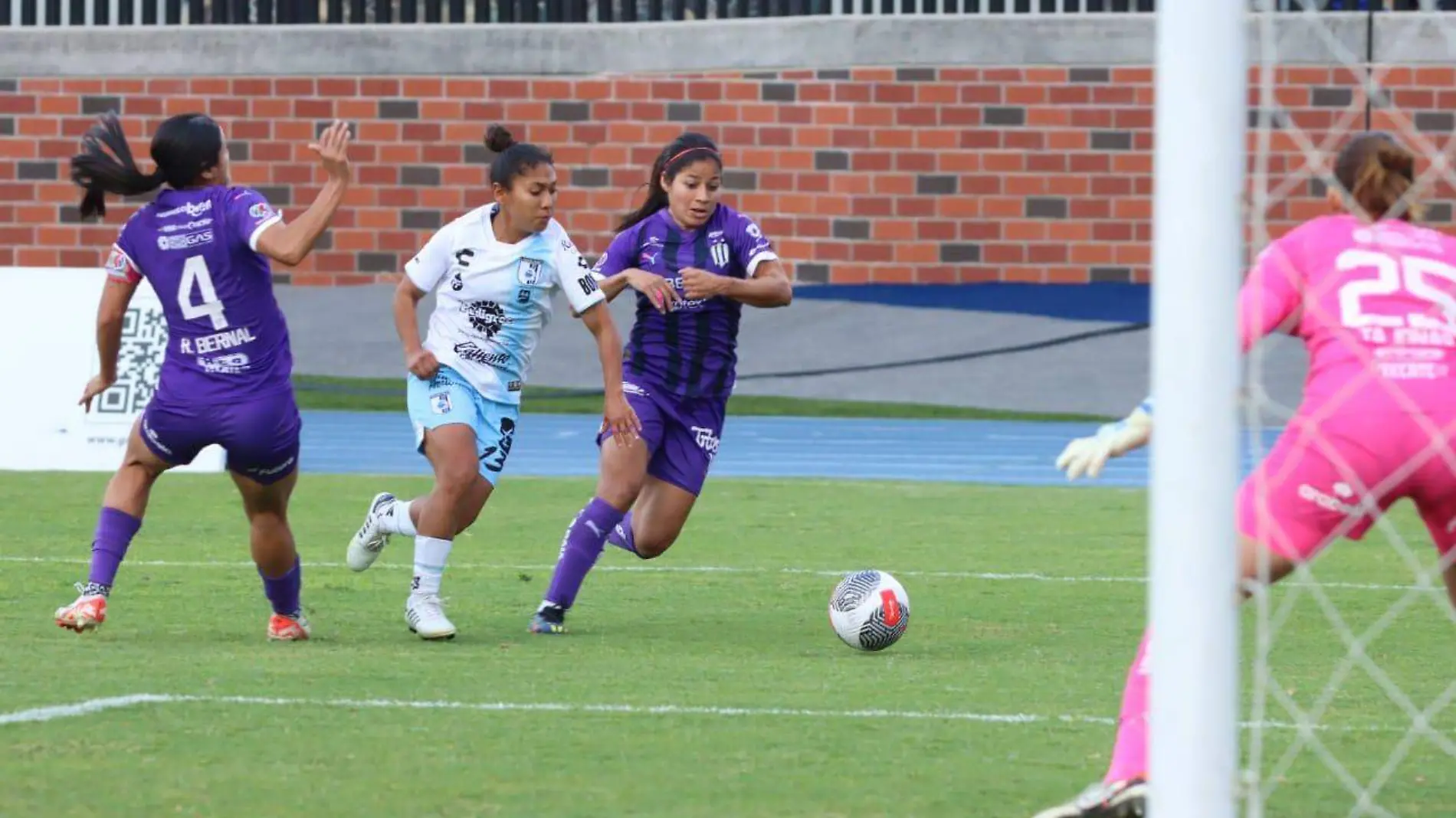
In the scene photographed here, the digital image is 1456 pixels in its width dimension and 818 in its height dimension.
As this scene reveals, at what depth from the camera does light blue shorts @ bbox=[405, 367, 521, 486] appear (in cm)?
759

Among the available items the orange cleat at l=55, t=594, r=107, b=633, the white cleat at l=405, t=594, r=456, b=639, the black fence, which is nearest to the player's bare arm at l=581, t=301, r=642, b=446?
the white cleat at l=405, t=594, r=456, b=639

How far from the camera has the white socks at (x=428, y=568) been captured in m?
7.45

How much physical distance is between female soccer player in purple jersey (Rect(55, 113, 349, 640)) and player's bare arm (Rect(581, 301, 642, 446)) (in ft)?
3.42

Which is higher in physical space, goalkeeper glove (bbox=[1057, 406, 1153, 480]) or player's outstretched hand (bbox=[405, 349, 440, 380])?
goalkeeper glove (bbox=[1057, 406, 1153, 480])

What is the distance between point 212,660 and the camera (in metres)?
6.77

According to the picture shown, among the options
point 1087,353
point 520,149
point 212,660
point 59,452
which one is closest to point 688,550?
point 520,149

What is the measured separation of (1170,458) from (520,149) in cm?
412

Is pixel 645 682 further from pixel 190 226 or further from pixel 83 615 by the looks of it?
pixel 190 226

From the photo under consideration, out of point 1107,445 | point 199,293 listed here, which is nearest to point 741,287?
point 199,293

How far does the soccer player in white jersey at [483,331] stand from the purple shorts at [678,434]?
41cm

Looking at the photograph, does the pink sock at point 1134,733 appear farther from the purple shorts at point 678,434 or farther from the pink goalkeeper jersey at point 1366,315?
the purple shorts at point 678,434

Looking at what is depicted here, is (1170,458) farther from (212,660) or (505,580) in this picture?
(505,580)

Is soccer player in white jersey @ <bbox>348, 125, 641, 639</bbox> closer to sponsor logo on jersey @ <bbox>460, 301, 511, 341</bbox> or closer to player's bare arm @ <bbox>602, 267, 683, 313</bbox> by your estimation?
sponsor logo on jersey @ <bbox>460, 301, 511, 341</bbox>

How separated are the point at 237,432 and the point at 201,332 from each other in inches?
14.1
